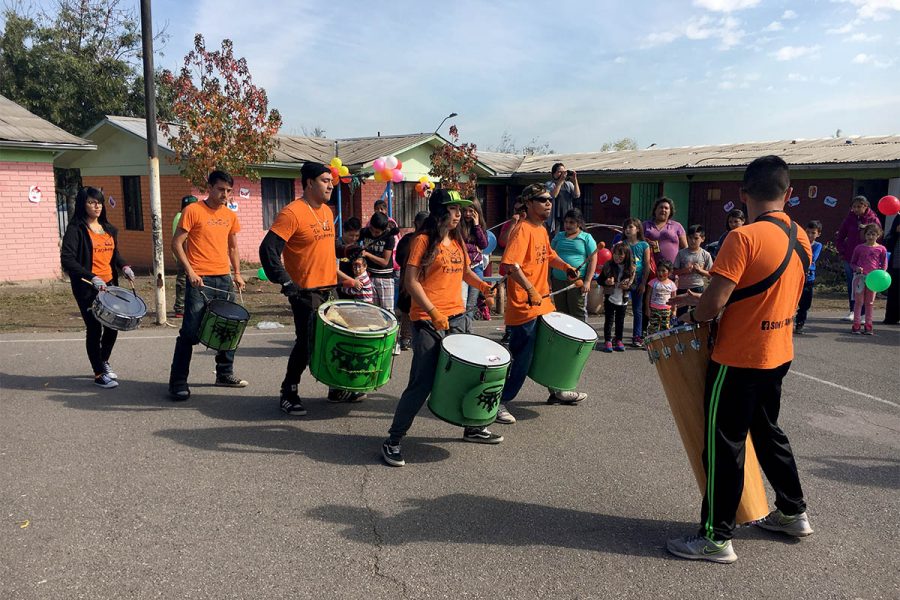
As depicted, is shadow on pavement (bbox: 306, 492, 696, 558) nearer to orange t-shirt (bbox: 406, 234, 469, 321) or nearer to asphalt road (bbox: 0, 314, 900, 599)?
asphalt road (bbox: 0, 314, 900, 599)

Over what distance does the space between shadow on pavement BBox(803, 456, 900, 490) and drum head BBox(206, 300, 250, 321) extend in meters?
4.63

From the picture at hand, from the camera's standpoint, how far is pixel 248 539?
3.66 meters

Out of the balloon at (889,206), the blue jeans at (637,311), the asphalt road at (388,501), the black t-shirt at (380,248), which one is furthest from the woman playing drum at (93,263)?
the balloon at (889,206)

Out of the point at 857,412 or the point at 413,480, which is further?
the point at 857,412

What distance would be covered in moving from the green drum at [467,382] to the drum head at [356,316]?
1.93 feet

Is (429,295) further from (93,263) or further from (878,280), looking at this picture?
(878,280)

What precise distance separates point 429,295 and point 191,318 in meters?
2.43

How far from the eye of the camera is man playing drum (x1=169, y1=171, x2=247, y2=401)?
609 cm

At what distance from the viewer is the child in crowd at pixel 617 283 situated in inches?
334

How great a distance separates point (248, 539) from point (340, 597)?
0.76 m

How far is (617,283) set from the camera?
27.9 ft

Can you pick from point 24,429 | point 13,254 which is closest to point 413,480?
point 24,429

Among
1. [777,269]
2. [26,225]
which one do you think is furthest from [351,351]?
[26,225]

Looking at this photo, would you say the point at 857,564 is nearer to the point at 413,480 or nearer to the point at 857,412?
the point at 413,480
